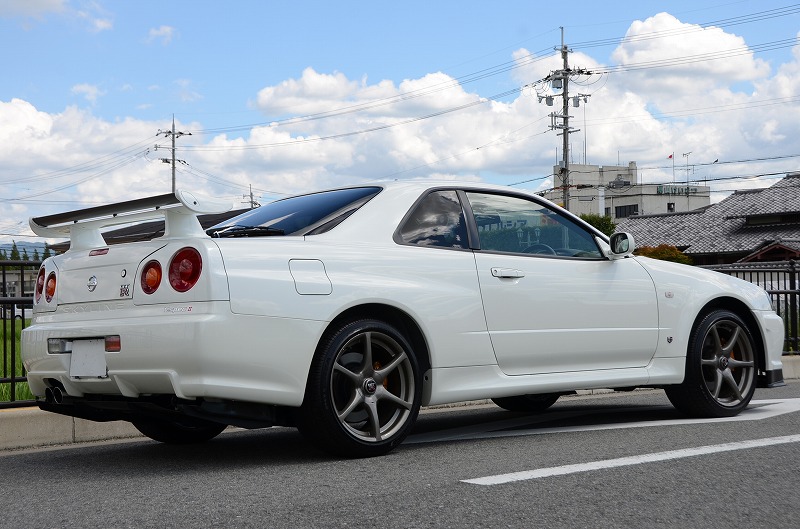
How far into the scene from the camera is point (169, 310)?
4840 millimetres

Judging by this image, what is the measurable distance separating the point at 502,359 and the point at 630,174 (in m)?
118

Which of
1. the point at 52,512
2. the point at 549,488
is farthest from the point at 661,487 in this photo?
the point at 52,512

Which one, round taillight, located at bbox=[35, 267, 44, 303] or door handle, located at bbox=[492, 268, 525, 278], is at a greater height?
door handle, located at bbox=[492, 268, 525, 278]

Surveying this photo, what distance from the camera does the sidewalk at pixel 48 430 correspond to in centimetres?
636

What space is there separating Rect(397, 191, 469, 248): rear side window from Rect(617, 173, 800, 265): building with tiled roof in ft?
166

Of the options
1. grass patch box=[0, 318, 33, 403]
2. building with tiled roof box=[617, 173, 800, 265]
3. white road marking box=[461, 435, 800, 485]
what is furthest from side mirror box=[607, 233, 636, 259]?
building with tiled roof box=[617, 173, 800, 265]

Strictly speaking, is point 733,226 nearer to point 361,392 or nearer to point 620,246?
point 620,246

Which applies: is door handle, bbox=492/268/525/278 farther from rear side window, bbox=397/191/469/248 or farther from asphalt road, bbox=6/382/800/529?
asphalt road, bbox=6/382/800/529

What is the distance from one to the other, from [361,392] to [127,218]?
1.57 m

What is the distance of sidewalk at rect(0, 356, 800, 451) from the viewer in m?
6.36

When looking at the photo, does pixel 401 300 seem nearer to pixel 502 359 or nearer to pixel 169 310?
pixel 502 359

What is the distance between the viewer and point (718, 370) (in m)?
7.03

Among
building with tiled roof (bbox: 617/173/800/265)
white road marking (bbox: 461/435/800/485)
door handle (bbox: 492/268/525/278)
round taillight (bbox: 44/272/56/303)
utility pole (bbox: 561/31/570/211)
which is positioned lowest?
white road marking (bbox: 461/435/800/485)

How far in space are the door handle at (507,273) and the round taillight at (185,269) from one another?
5.97ft
